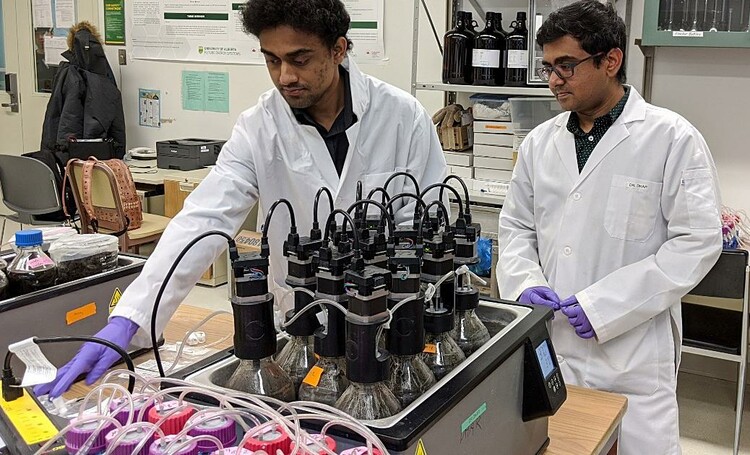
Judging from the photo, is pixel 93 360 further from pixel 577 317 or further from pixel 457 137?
pixel 457 137

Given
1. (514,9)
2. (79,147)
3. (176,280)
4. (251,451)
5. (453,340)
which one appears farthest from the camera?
(79,147)

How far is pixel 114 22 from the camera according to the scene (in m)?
5.11

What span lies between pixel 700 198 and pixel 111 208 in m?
2.74

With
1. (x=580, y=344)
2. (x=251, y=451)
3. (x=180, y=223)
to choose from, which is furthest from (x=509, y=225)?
(x=251, y=451)

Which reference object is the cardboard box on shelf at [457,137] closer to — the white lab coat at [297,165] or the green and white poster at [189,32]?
the white lab coat at [297,165]

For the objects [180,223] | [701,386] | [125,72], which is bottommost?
[701,386]

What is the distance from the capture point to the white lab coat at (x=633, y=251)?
1.76 meters

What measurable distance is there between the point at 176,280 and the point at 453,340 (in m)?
0.57

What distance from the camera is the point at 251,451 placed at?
79cm

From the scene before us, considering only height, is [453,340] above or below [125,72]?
below

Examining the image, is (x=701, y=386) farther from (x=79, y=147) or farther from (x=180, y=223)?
(x=79, y=147)

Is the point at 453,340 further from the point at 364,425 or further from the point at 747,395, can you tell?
the point at 747,395

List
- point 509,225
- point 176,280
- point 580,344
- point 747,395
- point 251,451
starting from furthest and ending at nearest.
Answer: point 747,395
point 509,225
point 580,344
point 176,280
point 251,451

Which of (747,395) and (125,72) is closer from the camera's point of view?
(747,395)
